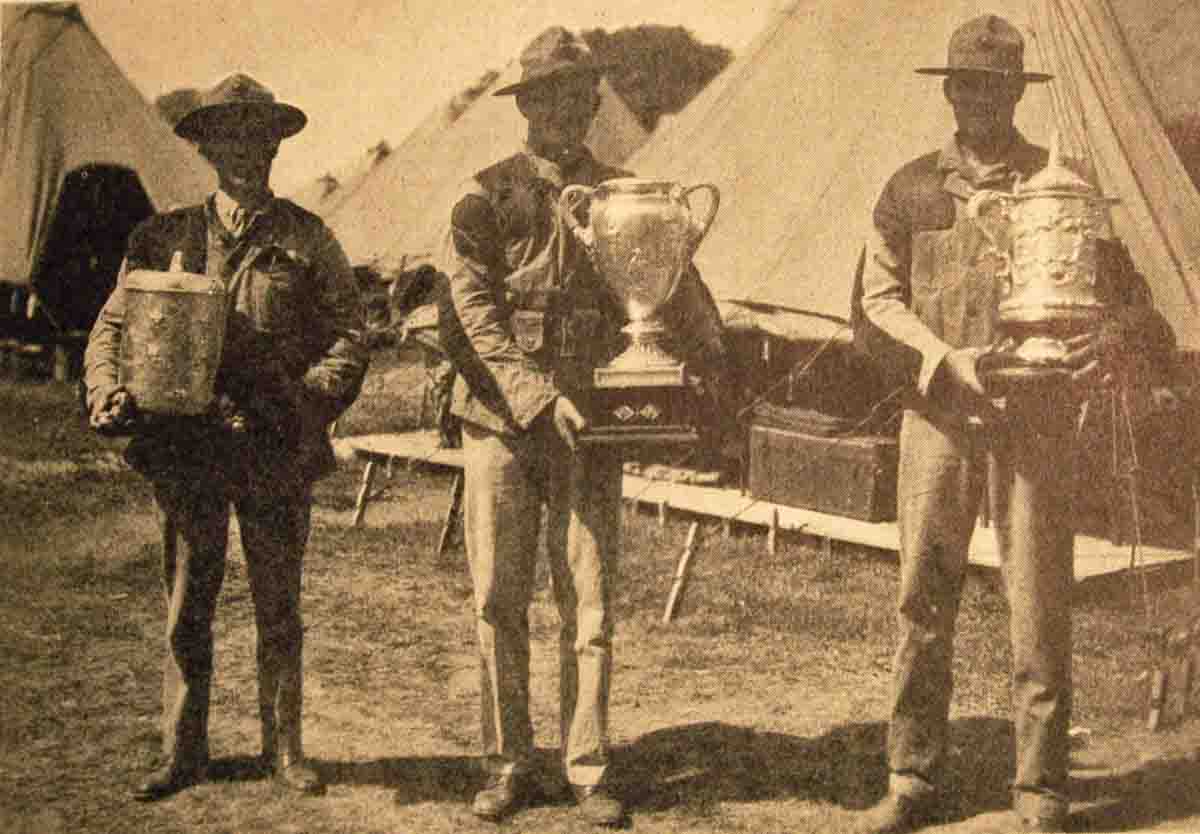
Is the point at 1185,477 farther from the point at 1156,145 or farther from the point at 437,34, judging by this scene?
the point at 437,34

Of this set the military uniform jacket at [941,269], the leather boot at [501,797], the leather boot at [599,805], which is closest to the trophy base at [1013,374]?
the military uniform jacket at [941,269]

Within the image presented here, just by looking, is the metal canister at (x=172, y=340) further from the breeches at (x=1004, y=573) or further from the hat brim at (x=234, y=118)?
the breeches at (x=1004, y=573)

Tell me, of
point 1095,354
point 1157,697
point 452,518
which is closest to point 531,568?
point 1095,354

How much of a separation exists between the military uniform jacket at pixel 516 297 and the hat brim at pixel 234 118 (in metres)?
0.53

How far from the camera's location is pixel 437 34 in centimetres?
526

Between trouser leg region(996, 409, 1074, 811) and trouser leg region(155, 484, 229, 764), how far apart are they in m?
2.11

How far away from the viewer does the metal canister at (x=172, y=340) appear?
363cm

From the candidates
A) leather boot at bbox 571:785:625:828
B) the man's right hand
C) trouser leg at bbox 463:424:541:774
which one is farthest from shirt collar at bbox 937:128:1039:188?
leather boot at bbox 571:785:625:828

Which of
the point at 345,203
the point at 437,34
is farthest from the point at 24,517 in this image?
the point at 345,203

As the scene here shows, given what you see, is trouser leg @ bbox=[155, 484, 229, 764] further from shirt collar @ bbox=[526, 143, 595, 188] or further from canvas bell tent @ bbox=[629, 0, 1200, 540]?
canvas bell tent @ bbox=[629, 0, 1200, 540]

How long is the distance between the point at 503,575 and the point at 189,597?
0.85 meters

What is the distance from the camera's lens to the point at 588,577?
152 inches

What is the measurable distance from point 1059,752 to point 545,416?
1587mm

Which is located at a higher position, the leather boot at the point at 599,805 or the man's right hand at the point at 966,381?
the man's right hand at the point at 966,381
